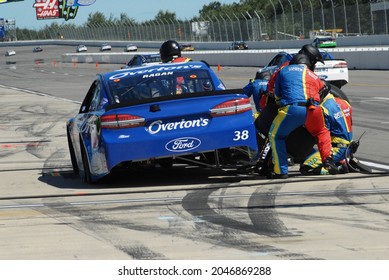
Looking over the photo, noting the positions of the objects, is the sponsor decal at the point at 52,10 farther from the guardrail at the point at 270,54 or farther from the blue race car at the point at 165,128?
the blue race car at the point at 165,128

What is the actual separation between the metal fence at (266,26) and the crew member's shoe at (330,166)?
49.9 metres

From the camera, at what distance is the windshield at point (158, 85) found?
1046cm

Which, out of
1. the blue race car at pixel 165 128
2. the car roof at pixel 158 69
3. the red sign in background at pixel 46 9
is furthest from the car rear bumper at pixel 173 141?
the red sign in background at pixel 46 9

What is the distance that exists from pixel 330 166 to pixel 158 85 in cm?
218

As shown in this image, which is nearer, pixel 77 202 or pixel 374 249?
pixel 374 249

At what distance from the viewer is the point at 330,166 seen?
10.2m

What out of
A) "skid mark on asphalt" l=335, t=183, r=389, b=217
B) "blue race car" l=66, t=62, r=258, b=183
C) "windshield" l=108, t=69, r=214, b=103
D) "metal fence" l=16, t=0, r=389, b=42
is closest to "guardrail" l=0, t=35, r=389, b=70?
"metal fence" l=16, t=0, r=389, b=42

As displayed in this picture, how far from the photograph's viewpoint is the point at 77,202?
9.22m

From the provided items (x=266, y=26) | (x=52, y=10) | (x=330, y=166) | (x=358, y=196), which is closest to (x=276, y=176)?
(x=330, y=166)

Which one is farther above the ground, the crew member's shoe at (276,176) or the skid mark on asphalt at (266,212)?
the skid mark on asphalt at (266,212)

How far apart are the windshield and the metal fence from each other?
4967 centimetres

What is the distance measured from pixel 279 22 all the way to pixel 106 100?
65.4 m

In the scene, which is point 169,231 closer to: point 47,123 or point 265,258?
point 265,258
